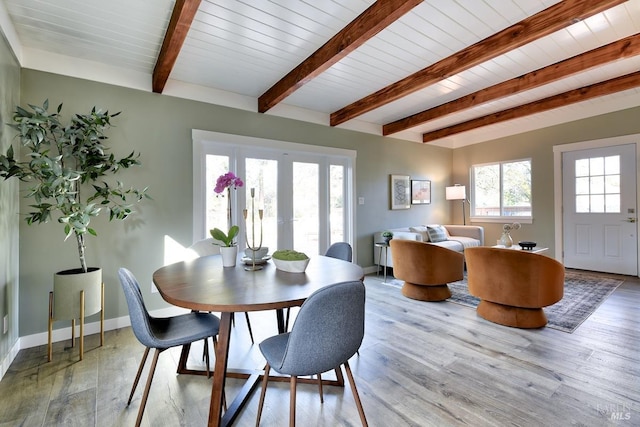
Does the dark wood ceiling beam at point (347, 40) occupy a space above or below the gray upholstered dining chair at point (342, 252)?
above

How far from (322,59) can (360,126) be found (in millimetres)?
2327

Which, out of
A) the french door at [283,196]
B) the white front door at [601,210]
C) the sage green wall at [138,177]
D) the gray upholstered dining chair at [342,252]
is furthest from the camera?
the white front door at [601,210]

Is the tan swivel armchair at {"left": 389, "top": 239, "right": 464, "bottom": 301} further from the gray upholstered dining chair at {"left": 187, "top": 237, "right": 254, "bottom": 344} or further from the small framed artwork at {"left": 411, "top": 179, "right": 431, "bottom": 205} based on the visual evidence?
the small framed artwork at {"left": 411, "top": 179, "right": 431, "bottom": 205}

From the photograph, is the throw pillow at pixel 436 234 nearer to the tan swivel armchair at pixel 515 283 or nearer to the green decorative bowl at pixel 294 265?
the tan swivel armchair at pixel 515 283

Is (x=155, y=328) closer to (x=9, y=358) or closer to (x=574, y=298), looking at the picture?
(x=9, y=358)

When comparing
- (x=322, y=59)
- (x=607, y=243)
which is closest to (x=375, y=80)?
(x=322, y=59)

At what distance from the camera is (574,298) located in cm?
355

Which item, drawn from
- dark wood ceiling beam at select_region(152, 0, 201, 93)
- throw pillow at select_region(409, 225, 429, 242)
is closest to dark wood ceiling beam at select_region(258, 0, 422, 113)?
dark wood ceiling beam at select_region(152, 0, 201, 93)

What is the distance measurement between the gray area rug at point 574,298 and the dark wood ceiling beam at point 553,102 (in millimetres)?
2501

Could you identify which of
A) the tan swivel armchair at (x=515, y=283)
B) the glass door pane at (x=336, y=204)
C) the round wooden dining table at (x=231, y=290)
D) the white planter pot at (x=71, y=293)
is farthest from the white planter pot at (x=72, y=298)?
the tan swivel armchair at (x=515, y=283)

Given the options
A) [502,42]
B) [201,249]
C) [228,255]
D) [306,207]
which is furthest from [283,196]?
[502,42]

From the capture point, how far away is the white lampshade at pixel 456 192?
5812 mm

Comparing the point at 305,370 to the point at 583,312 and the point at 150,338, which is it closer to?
the point at 150,338

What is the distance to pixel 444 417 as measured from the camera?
1.62 metres
